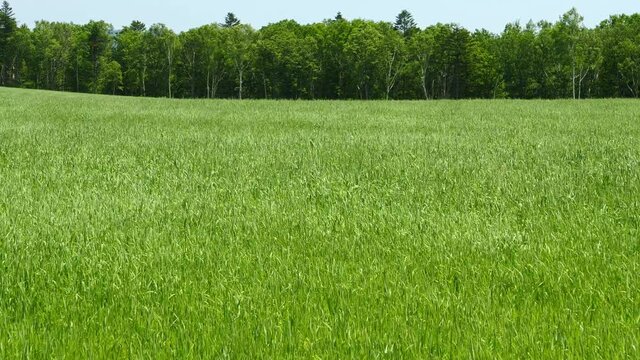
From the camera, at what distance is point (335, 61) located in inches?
3971

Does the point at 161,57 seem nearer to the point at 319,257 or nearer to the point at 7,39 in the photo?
the point at 7,39

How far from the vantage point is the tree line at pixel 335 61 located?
87312 millimetres

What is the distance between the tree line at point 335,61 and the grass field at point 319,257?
8277 cm

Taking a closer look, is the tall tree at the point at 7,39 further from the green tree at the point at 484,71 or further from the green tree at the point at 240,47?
the green tree at the point at 484,71

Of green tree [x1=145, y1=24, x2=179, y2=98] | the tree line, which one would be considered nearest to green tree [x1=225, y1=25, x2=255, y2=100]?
the tree line

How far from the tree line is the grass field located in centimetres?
8277

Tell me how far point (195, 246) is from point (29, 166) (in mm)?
5057

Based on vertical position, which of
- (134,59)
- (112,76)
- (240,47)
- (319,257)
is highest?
(240,47)

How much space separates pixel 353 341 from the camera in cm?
316

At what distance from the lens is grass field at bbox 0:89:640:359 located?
126 inches

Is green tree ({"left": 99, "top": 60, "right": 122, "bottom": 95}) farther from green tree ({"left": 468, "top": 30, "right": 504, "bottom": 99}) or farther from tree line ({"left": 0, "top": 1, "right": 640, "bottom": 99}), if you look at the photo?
green tree ({"left": 468, "top": 30, "right": 504, "bottom": 99})

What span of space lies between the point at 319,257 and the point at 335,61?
323ft

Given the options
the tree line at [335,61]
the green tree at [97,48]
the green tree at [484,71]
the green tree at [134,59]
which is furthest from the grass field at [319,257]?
→ the green tree at [97,48]

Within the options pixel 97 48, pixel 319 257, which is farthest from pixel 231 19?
pixel 319 257
